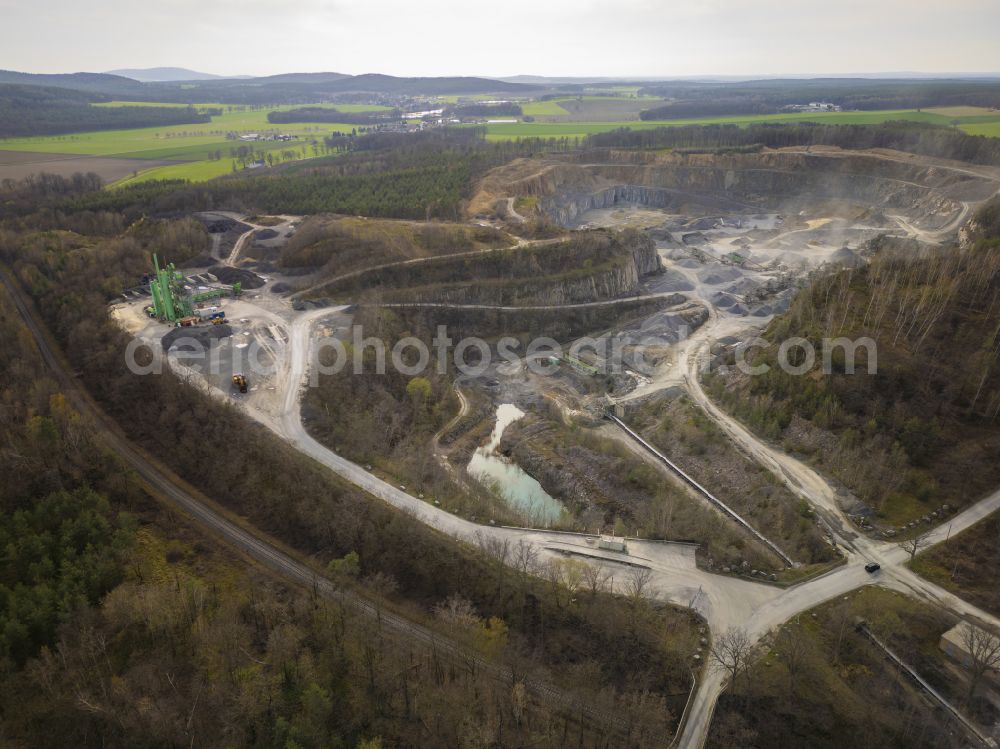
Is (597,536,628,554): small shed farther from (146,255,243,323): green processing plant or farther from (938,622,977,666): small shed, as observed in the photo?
(146,255,243,323): green processing plant

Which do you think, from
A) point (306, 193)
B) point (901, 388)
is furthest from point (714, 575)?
point (306, 193)

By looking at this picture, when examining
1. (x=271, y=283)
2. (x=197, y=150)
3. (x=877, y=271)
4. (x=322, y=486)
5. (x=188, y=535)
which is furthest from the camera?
(x=197, y=150)

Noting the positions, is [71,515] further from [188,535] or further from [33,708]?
[33,708]

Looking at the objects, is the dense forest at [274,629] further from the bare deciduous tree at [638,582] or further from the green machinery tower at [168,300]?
the green machinery tower at [168,300]

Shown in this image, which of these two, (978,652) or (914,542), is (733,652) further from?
(914,542)

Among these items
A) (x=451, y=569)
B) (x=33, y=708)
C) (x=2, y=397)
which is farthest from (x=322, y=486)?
(x=2, y=397)

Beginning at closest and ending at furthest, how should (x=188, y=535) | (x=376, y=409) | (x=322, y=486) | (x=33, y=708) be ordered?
(x=33, y=708) → (x=188, y=535) → (x=322, y=486) → (x=376, y=409)

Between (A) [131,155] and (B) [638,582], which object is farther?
(A) [131,155]
